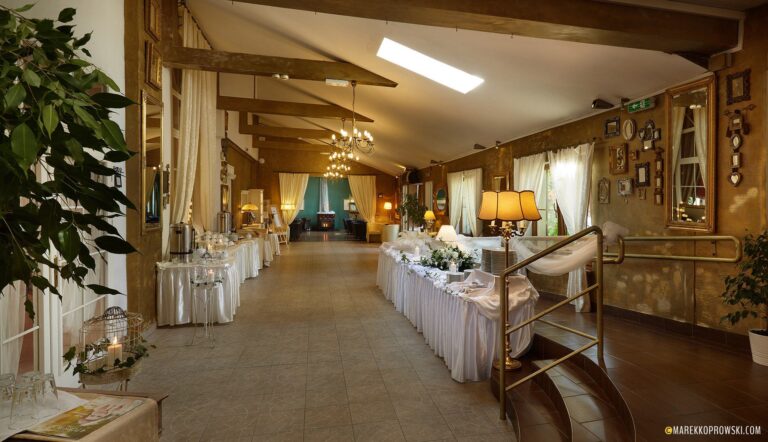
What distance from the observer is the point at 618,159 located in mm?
4934

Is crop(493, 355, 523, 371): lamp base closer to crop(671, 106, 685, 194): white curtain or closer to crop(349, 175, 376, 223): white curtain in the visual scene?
crop(671, 106, 685, 194): white curtain

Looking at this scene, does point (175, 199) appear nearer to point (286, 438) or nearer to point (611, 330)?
point (286, 438)

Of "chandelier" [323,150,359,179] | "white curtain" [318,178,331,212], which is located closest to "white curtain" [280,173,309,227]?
"chandelier" [323,150,359,179]

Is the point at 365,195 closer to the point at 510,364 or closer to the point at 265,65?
the point at 265,65

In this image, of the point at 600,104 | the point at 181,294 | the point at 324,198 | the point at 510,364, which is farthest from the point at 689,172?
the point at 324,198

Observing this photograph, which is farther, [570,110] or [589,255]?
[570,110]

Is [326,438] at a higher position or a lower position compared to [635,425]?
lower

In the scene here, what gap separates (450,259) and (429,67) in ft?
9.99

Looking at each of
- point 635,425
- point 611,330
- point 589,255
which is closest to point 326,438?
point 635,425

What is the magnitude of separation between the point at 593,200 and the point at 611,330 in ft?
6.27

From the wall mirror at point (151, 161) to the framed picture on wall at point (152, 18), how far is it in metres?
0.77

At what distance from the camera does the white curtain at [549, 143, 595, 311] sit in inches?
210

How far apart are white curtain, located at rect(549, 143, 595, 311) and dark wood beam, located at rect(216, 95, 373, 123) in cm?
525

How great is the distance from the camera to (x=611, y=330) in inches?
165
